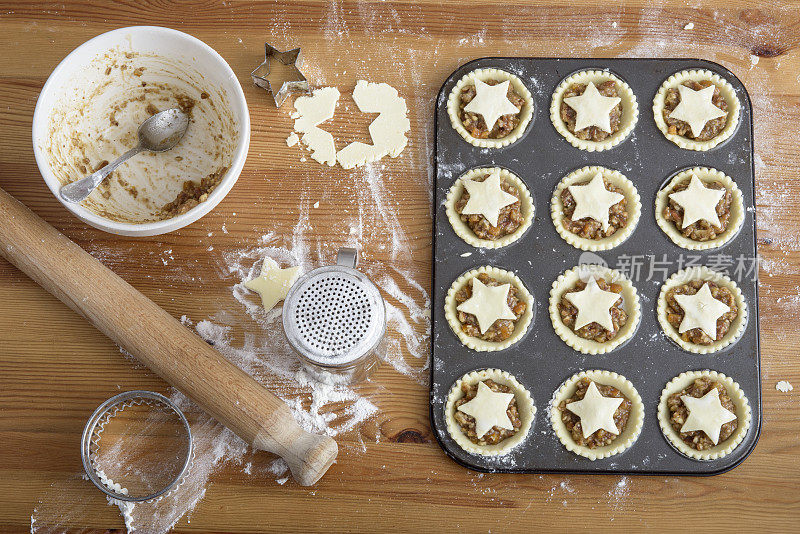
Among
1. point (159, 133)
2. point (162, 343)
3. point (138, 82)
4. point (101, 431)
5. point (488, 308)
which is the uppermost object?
point (138, 82)

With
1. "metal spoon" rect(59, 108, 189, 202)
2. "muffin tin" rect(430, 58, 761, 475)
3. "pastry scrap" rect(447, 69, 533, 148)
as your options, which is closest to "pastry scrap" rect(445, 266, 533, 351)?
"muffin tin" rect(430, 58, 761, 475)

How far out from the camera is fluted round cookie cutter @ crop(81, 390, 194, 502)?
2.09 m

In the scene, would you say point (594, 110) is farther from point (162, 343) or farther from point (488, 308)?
point (162, 343)

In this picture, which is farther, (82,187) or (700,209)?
(700,209)

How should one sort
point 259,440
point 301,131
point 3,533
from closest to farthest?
1. point 259,440
2. point 3,533
3. point 301,131

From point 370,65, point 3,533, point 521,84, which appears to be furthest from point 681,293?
point 3,533

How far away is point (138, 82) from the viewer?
7.40ft

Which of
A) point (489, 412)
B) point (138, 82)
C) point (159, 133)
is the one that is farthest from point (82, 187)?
point (489, 412)

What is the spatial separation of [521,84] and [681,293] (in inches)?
37.3

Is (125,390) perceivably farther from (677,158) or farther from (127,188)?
(677,158)

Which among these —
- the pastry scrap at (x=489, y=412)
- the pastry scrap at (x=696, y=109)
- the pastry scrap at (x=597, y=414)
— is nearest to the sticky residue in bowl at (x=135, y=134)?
the pastry scrap at (x=489, y=412)

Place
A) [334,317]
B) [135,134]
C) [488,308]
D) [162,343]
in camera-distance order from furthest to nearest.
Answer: [135,134] < [488,308] < [162,343] < [334,317]

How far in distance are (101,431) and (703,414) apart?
6.82 ft

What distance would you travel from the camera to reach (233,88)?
207cm
